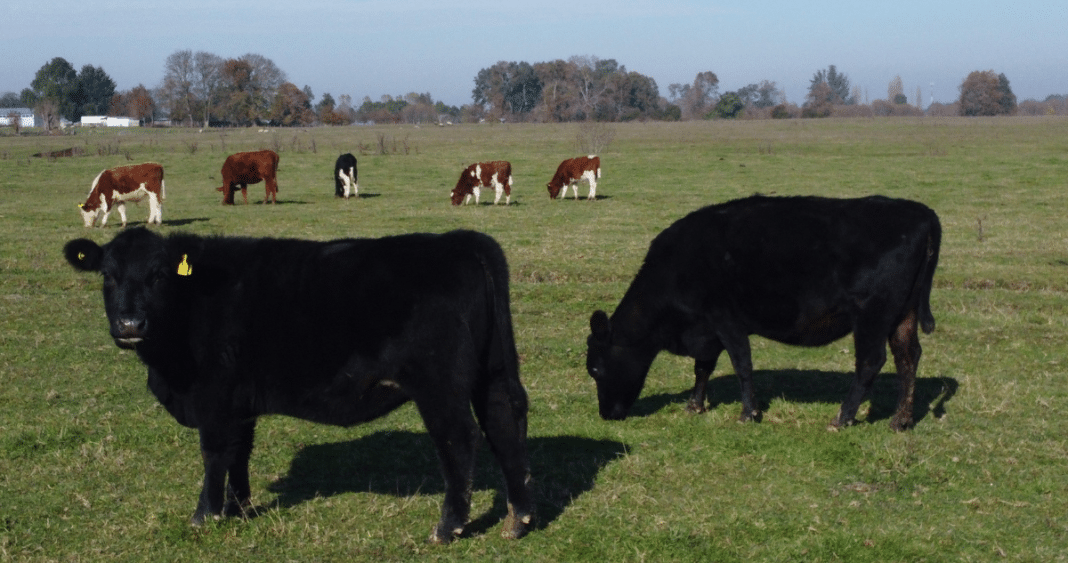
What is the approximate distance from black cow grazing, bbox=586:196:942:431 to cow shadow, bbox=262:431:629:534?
105 cm

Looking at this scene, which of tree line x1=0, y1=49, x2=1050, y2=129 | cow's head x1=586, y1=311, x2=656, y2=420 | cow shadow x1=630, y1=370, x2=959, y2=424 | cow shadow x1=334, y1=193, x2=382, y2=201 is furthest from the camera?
tree line x1=0, y1=49, x2=1050, y2=129

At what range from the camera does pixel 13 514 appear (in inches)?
239

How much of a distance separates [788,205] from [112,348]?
717 centimetres

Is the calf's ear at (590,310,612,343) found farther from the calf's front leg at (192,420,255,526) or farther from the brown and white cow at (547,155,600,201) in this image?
the brown and white cow at (547,155,600,201)

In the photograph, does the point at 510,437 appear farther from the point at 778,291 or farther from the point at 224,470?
the point at 778,291

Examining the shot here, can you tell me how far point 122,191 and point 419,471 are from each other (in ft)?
64.1

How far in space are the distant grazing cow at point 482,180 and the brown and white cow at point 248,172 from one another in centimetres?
546

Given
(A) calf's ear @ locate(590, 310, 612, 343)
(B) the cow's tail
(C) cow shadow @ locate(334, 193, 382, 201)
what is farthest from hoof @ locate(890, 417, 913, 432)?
(C) cow shadow @ locate(334, 193, 382, 201)

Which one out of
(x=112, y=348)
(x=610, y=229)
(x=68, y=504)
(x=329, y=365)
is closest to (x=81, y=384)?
(x=112, y=348)

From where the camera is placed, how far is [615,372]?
823cm

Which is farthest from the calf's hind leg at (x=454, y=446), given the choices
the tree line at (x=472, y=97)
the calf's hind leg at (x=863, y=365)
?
the tree line at (x=472, y=97)

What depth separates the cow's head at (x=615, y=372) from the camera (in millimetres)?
8227

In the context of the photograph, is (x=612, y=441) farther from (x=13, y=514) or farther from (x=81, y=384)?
(x=81, y=384)

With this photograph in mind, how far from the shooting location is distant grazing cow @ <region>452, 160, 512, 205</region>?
96.3 ft
